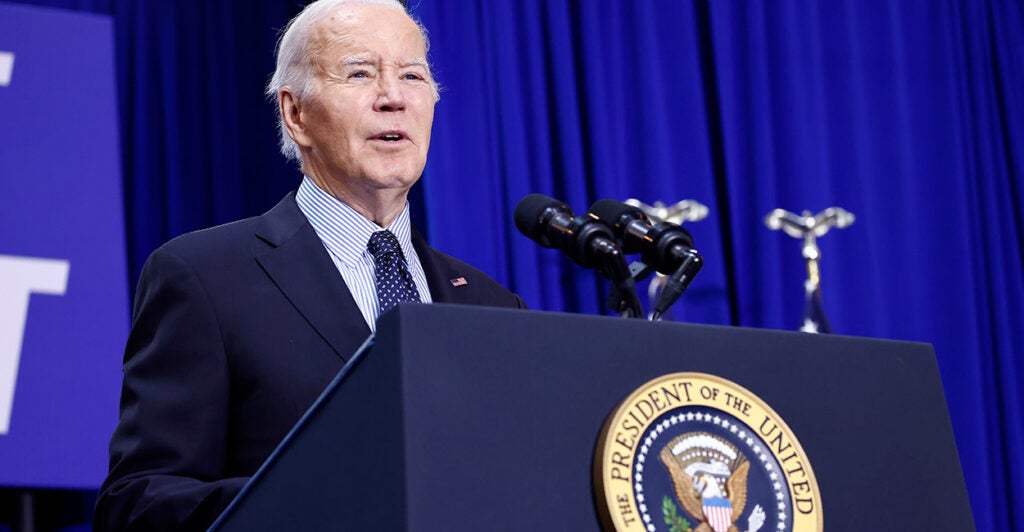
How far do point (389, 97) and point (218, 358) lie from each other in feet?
1.64

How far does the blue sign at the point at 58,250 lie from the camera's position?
3100 mm

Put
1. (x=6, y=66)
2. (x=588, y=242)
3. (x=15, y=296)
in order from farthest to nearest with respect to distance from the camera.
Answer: (x=6, y=66), (x=15, y=296), (x=588, y=242)

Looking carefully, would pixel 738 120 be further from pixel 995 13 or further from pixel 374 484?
pixel 374 484

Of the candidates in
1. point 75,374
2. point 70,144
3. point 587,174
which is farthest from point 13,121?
point 587,174

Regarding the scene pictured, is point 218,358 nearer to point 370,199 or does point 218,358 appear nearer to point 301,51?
point 370,199

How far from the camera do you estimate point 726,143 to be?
434 cm

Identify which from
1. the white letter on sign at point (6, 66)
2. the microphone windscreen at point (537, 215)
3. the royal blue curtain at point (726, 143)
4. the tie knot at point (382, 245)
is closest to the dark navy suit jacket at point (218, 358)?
the tie knot at point (382, 245)

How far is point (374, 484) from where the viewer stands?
3.05ft

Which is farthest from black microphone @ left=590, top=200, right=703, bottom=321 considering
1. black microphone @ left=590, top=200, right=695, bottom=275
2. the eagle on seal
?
the eagle on seal

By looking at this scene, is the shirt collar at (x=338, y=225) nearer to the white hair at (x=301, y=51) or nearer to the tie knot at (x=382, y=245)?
the tie knot at (x=382, y=245)

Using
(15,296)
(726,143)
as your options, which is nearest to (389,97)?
(15,296)

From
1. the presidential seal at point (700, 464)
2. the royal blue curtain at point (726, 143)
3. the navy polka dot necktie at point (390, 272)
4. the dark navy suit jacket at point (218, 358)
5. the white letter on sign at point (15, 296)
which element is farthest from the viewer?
the royal blue curtain at point (726, 143)

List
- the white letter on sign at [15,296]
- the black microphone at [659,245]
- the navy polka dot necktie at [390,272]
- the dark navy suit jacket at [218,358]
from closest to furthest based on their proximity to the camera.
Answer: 1. the dark navy suit jacket at [218,358]
2. the black microphone at [659,245]
3. the navy polka dot necktie at [390,272]
4. the white letter on sign at [15,296]

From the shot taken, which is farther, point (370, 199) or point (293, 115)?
point (293, 115)
